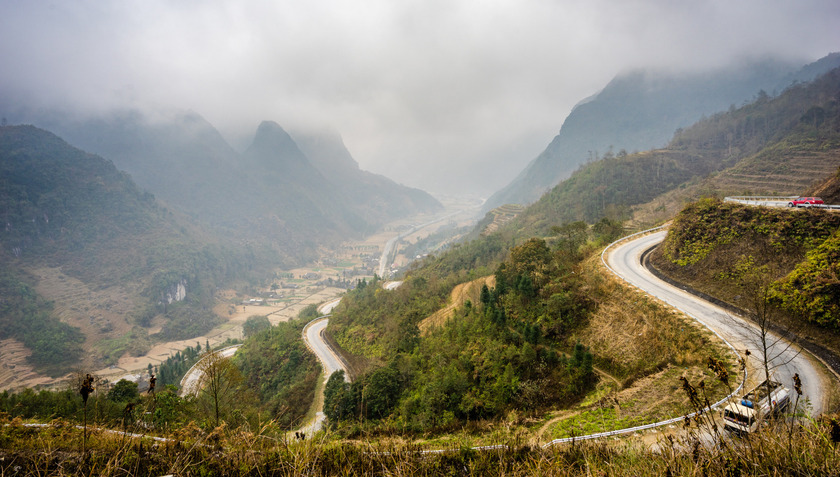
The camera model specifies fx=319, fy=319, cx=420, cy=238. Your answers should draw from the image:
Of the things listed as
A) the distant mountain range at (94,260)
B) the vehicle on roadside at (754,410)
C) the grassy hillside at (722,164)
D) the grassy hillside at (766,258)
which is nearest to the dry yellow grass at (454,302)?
the grassy hillside at (766,258)

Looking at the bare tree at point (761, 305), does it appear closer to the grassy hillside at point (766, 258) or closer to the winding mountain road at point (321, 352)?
the grassy hillside at point (766, 258)

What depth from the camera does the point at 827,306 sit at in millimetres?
10609

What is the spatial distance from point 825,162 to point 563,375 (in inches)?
2598

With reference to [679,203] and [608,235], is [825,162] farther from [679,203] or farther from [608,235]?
[608,235]

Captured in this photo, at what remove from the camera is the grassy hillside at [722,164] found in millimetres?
49781

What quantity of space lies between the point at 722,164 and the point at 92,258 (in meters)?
196

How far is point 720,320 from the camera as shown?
41.7 feet

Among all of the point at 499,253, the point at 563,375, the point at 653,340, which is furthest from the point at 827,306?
the point at 499,253

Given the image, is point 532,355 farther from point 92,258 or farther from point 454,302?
point 92,258

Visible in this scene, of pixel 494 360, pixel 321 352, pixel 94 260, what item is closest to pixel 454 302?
pixel 494 360

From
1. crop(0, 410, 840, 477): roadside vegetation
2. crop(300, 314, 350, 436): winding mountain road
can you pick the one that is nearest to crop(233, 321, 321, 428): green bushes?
crop(300, 314, 350, 436): winding mountain road

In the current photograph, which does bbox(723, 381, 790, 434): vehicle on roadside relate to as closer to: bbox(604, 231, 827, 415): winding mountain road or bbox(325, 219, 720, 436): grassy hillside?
bbox(604, 231, 827, 415): winding mountain road

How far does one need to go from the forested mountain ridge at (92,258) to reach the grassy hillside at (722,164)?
334ft

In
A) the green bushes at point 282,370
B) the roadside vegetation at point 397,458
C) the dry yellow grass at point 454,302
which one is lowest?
the green bushes at point 282,370
